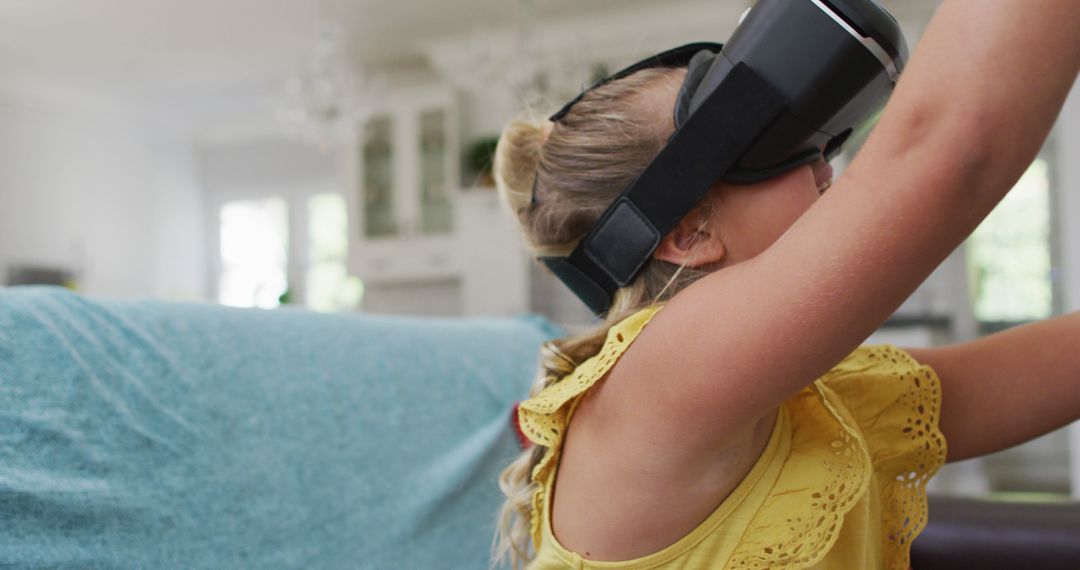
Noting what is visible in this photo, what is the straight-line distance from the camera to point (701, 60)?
2.14ft

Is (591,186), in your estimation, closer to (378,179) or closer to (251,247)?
(378,179)

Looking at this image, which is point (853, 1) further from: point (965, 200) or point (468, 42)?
point (468, 42)

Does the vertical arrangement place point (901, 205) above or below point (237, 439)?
above

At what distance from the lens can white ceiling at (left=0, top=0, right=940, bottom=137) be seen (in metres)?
4.88

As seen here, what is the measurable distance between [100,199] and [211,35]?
233 cm

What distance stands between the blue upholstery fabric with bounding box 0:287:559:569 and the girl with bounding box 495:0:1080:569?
0.18 meters

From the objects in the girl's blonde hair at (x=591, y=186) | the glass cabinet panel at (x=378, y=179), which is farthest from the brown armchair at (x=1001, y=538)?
the glass cabinet panel at (x=378, y=179)

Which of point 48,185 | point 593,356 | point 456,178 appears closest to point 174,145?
point 48,185

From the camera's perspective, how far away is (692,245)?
0.68 m

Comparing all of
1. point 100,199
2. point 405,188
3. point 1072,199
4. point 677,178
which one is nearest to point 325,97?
point 405,188

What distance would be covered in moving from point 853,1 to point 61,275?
274 inches

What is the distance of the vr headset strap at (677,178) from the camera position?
58 cm

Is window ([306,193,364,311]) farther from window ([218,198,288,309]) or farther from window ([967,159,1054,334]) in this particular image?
window ([967,159,1054,334])

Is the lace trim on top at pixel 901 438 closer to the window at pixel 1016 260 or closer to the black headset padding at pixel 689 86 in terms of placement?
the black headset padding at pixel 689 86
